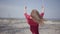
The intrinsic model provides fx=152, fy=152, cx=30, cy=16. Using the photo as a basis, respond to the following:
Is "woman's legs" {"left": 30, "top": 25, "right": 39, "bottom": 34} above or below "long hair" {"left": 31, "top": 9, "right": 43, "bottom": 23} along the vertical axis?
below

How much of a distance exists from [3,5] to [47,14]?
0.46 m

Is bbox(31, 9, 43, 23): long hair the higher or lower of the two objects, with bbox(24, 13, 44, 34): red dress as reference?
higher

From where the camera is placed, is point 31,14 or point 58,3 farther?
point 58,3

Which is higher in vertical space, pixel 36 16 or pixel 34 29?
pixel 36 16

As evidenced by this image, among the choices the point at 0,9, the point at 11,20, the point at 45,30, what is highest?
the point at 0,9

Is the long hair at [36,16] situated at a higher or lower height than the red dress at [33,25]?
higher

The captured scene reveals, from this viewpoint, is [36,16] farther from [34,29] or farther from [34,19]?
[34,29]

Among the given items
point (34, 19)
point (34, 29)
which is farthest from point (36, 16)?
point (34, 29)

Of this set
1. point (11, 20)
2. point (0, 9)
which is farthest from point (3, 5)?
point (11, 20)

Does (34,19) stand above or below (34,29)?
above

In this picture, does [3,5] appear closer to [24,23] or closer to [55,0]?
[24,23]

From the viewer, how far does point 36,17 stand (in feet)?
4.76

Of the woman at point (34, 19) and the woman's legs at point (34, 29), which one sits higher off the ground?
the woman at point (34, 19)

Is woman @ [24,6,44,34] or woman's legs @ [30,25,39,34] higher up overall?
woman @ [24,6,44,34]
